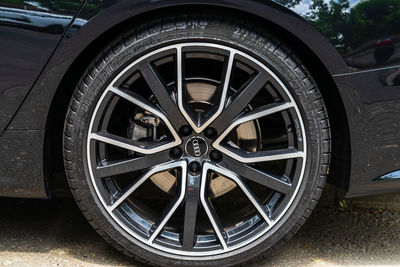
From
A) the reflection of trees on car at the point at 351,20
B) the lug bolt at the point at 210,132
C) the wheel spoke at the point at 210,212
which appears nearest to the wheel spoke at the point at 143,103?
the lug bolt at the point at 210,132

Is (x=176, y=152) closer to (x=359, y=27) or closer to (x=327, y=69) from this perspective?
(x=327, y=69)

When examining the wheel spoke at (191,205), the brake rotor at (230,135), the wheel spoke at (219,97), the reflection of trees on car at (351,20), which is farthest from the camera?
the brake rotor at (230,135)

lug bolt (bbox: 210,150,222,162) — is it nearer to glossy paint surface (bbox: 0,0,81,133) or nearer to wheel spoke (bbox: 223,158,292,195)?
wheel spoke (bbox: 223,158,292,195)

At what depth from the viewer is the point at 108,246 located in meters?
2.29

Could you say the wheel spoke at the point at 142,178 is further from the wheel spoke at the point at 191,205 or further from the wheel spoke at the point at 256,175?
the wheel spoke at the point at 256,175

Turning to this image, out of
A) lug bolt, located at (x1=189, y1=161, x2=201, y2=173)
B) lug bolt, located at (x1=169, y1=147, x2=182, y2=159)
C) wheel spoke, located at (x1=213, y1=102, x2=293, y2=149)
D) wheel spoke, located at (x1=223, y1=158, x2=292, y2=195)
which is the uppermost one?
wheel spoke, located at (x1=213, y1=102, x2=293, y2=149)

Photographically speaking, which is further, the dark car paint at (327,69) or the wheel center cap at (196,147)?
the wheel center cap at (196,147)

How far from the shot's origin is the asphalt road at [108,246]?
216 cm

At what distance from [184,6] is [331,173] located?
0.96m

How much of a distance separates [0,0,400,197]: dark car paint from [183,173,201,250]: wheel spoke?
604 mm

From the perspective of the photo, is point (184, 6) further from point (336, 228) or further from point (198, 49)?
point (336, 228)

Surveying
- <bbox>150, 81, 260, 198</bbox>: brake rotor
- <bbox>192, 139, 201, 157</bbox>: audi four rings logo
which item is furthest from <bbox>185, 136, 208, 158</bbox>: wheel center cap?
<bbox>150, 81, 260, 198</bbox>: brake rotor

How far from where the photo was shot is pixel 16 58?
1.84m

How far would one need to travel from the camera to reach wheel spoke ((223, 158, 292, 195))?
197 centimetres
